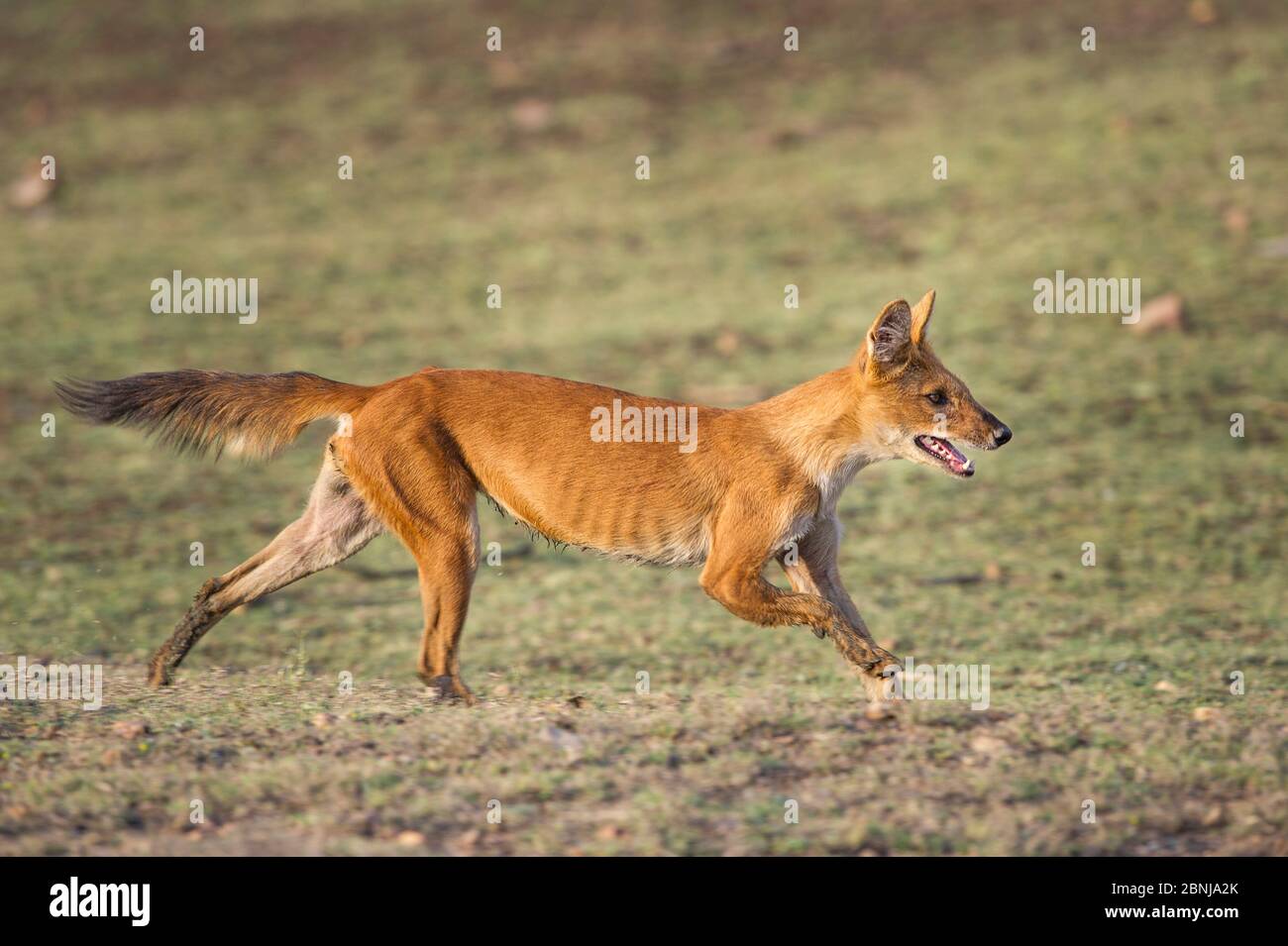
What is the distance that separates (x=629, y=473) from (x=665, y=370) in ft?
24.3

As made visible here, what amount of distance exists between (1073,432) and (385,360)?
5.94m

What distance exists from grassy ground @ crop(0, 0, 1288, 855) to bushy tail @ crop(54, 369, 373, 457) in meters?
1.10

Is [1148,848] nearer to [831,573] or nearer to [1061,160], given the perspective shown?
[831,573]

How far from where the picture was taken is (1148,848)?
5.62m

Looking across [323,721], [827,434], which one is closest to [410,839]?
[323,721]

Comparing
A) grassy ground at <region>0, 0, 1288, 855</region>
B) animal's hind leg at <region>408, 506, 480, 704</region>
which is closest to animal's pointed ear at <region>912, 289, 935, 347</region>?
grassy ground at <region>0, 0, 1288, 855</region>

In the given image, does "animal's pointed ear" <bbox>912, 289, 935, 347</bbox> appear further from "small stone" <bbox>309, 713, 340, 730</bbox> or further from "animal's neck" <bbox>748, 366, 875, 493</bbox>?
"small stone" <bbox>309, 713, 340, 730</bbox>

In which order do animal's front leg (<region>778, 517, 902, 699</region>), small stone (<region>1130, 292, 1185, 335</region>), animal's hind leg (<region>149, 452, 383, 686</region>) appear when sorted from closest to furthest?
animal's front leg (<region>778, 517, 902, 699</region>)
animal's hind leg (<region>149, 452, 383, 686</region>)
small stone (<region>1130, 292, 1185, 335</region>)

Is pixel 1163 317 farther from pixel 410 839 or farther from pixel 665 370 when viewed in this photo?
pixel 410 839

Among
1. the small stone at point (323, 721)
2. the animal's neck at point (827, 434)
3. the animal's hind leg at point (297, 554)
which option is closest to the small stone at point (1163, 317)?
the animal's neck at point (827, 434)

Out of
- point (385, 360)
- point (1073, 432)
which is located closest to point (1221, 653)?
point (1073, 432)

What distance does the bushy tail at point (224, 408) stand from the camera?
23.8ft

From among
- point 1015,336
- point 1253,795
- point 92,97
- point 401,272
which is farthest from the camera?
point 92,97

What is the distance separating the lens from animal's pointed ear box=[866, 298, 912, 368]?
6.84m
